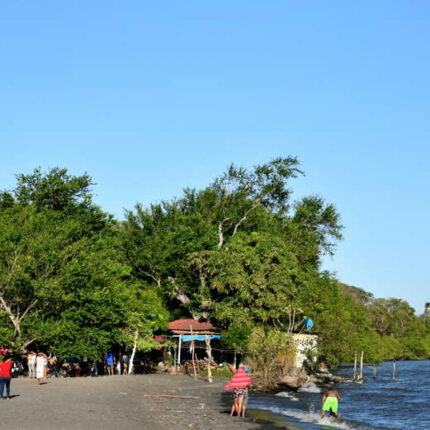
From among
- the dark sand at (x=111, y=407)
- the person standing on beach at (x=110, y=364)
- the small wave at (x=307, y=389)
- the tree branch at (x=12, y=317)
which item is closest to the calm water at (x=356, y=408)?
the small wave at (x=307, y=389)

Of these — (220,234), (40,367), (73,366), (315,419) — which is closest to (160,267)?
(220,234)

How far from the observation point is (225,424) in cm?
2488

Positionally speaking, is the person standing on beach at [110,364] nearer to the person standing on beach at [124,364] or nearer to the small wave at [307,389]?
the person standing on beach at [124,364]

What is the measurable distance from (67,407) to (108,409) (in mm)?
1683

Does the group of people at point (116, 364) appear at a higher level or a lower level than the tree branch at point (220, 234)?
lower

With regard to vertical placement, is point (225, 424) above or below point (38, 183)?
below

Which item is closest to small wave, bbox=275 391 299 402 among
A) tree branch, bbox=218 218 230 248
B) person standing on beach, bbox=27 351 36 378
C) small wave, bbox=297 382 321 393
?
small wave, bbox=297 382 321 393

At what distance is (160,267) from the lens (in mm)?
60344

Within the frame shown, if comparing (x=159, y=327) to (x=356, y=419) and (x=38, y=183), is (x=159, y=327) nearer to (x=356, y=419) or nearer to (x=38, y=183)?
(x=38, y=183)

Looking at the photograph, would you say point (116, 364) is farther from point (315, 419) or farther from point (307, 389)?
point (315, 419)

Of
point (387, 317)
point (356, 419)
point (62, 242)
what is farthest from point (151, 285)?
point (387, 317)

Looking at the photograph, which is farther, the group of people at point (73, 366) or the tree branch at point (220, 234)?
the tree branch at point (220, 234)

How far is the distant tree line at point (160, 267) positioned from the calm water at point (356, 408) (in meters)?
8.12

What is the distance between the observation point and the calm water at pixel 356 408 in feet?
95.0
